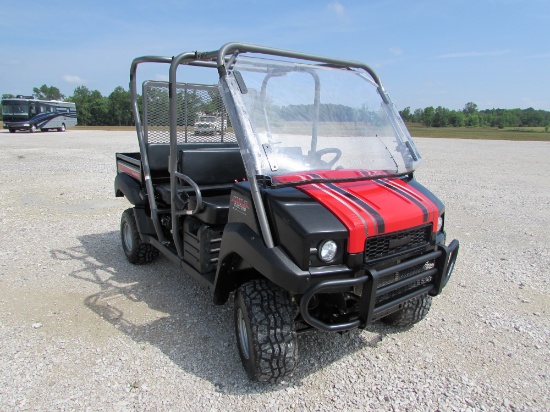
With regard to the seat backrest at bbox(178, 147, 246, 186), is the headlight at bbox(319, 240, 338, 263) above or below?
below

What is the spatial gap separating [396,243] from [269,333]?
0.97 metres

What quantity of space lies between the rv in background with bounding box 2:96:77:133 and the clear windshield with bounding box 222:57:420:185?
33.5 meters

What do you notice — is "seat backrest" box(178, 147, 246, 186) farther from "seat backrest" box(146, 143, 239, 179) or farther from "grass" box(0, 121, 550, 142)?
"grass" box(0, 121, 550, 142)

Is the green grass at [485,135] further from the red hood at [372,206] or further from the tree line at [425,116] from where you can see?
the red hood at [372,206]

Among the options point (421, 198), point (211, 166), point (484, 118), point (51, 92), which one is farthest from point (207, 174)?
point (51, 92)

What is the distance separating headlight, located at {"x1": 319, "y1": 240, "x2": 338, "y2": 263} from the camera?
2475 millimetres

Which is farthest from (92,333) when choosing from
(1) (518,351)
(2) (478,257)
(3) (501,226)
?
(3) (501,226)

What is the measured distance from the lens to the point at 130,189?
4.79 m

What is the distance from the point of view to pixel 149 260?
4898 mm

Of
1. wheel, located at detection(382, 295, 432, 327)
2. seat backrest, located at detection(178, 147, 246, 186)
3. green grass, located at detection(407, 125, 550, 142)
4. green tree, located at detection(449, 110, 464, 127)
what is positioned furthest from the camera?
green tree, located at detection(449, 110, 464, 127)

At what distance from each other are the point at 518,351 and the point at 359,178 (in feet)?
5.90


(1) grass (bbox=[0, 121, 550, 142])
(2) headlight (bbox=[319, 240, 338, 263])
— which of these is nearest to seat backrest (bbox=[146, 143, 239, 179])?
(2) headlight (bbox=[319, 240, 338, 263])

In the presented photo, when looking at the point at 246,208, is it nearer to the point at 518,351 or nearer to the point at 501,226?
the point at 518,351

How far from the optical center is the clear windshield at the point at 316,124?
2871 mm
